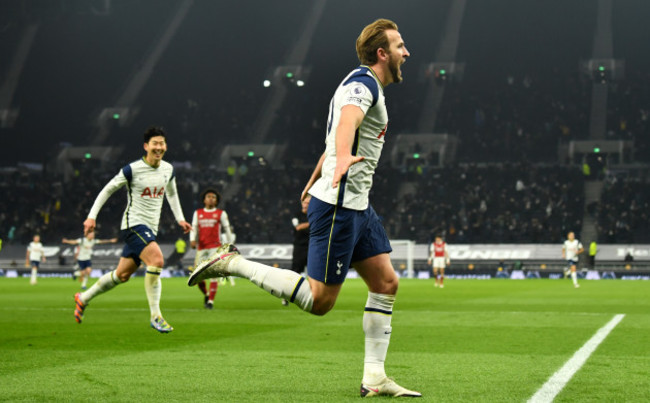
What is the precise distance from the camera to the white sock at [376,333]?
5.49 metres

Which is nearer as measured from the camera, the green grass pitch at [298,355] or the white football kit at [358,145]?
the white football kit at [358,145]

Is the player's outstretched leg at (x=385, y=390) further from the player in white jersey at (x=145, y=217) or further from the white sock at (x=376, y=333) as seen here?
the player in white jersey at (x=145, y=217)

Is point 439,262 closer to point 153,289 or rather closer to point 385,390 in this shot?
point 153,289

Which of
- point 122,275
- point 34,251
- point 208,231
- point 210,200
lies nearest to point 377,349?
point 122,275

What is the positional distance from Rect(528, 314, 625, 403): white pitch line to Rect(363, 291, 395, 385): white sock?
3.22ft

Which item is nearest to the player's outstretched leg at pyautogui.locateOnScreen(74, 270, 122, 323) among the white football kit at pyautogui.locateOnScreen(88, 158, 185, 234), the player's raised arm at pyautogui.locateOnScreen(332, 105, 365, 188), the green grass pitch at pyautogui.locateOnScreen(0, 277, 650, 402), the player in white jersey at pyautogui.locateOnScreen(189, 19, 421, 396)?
the green grass pitch at pyautogui.locateOnScreen(0, 277, 650, 402)

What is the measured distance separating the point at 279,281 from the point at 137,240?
18.1 feet

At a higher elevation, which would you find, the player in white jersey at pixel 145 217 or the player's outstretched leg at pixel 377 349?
the player in white jersey at pixel 145 217

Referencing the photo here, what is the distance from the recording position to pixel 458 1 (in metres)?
61.5

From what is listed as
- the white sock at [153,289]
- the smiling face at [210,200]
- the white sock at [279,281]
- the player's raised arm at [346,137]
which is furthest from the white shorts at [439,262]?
the player's raised arm at [346,137]

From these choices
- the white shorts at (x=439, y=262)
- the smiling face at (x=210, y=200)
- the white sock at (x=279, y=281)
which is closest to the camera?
the white sock at (x=279, y=281)

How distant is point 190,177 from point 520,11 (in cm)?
2393

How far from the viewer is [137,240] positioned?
10500 millimetres

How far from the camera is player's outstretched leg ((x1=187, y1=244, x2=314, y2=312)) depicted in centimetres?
530
